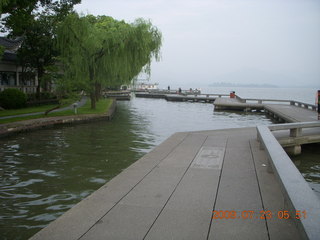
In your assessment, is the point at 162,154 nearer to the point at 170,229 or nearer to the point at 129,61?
the point at 170,229

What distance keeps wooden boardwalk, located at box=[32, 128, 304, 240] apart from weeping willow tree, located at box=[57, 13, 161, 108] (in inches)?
635

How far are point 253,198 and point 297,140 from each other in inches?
A: 265

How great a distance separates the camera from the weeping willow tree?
72.0 feet

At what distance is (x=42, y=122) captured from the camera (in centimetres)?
1647

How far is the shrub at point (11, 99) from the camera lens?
22234 mm

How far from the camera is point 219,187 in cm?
530

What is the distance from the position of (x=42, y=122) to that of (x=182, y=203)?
1368 cm

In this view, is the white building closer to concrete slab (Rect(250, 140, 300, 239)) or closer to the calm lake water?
the calm lake water

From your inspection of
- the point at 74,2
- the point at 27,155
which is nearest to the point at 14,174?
the point at 27,155

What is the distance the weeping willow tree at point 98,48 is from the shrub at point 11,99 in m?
3.99

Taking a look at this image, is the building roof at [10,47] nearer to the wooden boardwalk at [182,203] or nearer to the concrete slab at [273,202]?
the wooden boardwalk at [182,203]

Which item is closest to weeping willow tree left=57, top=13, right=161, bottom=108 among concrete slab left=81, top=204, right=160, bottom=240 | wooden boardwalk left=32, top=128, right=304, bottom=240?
wooden boardwalk left=32, top=128, right=304, bottom=240

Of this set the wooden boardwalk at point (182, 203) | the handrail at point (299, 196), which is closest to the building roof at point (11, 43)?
the wooden boardwalk at point (182, 203)

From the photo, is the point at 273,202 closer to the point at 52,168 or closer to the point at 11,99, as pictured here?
the point at 52,168
